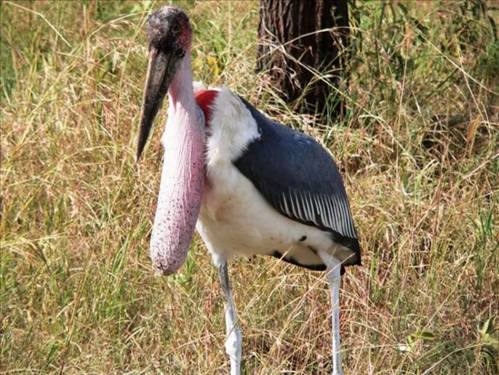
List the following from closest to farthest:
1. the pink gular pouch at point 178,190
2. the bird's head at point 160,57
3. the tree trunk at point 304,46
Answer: the bird's head at point 160,57 → the pink gular pouch at point 178,190 → the tree trunk at point 304,46

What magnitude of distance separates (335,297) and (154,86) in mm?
1114

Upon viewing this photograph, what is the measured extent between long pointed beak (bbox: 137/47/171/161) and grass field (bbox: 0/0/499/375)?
36.9 inches

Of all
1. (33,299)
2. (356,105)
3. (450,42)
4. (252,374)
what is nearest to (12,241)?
(33,299)

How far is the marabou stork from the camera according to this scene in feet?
14.7

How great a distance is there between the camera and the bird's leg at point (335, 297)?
4977mm

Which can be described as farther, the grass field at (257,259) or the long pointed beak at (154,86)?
the grass field at (257,259)

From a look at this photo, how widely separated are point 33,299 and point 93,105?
120cm

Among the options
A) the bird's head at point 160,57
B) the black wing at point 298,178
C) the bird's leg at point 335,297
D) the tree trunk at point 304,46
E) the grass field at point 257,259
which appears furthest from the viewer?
the tree trunk at point 304,46

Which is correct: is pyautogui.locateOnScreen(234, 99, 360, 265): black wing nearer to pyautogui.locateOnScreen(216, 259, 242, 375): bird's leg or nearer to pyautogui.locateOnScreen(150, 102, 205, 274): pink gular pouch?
pyautogui.locateOnScreen(150, 102, 205, 274): pink gular pouch

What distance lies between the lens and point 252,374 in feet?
17.1

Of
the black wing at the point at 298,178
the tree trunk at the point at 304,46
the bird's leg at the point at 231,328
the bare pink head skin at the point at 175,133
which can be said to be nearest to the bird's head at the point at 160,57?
the bare pink head skin at the point at 175,133

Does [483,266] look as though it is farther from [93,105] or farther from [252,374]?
[93,105]

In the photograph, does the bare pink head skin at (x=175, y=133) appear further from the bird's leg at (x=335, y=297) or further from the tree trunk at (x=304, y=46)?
the tree trunk at (x=304, y=46)

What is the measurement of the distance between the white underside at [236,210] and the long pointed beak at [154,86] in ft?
0.79
